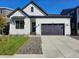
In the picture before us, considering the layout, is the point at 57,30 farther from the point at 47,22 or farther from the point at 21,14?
the point at 21,14

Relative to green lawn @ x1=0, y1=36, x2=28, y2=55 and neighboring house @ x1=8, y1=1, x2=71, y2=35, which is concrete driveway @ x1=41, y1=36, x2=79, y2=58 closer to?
green lawn @ x1=0, y1=36, x2=28, y2=55

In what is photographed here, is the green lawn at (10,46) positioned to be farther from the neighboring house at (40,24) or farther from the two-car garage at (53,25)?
the two-car garage at (53,25)

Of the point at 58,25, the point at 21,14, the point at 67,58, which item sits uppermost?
the point at 21,14

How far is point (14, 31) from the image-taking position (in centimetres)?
3222

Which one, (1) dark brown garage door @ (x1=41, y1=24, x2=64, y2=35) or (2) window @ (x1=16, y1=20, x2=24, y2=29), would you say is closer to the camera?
(1) dark brown garage door @ (x1=41, y1=24, x2=64, y2=35)

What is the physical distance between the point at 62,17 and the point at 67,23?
1381mm

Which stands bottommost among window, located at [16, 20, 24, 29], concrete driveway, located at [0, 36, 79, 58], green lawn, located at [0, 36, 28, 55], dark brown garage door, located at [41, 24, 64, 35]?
concrete driveway, located at [0, 36, 79, 58]

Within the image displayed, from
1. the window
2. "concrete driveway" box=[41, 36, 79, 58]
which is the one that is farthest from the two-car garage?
"concrete driveway" box=[41, 36, 79, 58]

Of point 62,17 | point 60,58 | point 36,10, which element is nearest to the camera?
point 60,58

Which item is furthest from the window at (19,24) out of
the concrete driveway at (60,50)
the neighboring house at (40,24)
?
the concrete driveway at (60,50)

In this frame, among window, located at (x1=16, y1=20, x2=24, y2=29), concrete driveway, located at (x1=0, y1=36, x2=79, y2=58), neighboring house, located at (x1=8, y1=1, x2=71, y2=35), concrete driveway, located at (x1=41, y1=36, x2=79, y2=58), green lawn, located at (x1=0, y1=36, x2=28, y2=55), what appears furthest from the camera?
window, located at (x1=16, y1=20, x2=24, y2=29)

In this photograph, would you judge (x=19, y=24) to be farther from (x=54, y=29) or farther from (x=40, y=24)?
(x=54, y=29)

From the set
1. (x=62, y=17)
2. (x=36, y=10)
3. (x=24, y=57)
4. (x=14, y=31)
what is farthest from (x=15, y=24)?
(x=24, y=57)

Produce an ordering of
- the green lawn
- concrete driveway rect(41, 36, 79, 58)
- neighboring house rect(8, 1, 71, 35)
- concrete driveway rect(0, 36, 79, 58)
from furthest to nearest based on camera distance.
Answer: neighboring house rect(8, 1, 71, 35)
the green lawn
concrete driveway rect(41, 36, 79, 58)
concrete driveway rect(0, 36, 79, 58)
